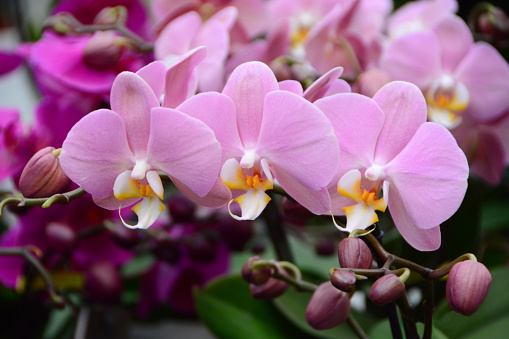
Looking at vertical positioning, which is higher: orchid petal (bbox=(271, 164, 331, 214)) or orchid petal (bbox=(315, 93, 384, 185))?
orchid petal (bbox=(315, 93, 384, 185))

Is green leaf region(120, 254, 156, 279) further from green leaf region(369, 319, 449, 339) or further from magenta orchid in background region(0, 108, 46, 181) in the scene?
green leaf region(369, 319, 449, 339)

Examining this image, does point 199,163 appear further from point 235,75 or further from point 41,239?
point 41,239

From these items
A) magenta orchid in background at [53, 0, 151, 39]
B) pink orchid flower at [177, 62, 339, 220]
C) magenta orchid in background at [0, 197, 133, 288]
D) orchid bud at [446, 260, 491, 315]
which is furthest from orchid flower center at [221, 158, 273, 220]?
magenta orchid in background at [53, 0, 151, 39]

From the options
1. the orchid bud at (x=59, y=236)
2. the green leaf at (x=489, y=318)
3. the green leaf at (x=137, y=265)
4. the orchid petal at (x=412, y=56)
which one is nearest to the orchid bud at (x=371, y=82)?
the orchid petal at (x=412, y=56)

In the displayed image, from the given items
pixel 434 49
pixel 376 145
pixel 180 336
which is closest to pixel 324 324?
pixel 376 145

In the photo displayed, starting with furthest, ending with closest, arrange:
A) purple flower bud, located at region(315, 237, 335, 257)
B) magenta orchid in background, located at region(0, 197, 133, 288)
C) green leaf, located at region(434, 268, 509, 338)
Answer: purple flower bud, located at region(315, 237, 335, 257)
magenta orchid in background, located at region(0, 197, 133, 288)
green leaf, located at region(434, 268, 509, 338)
